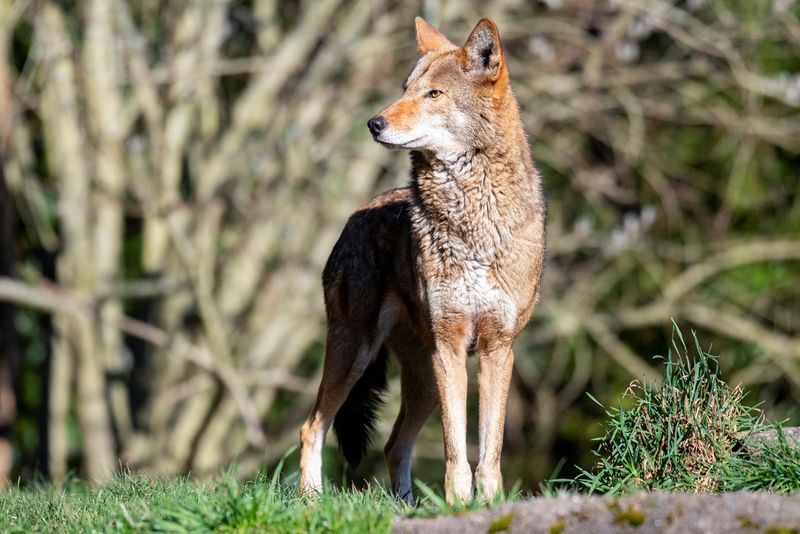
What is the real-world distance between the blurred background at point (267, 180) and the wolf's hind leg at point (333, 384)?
5022 millimetres

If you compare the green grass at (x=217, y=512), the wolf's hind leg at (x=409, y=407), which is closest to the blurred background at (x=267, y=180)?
the wolf's hind leg at (x=409, y=407)

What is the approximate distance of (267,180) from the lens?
13969 mm

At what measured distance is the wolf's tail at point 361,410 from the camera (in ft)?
25.7

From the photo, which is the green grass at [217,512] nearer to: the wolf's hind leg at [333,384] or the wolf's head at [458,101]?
the wolf's hind leg at [333,384]

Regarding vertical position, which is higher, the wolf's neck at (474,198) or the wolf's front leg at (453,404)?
the wolf's neck at (474,198)

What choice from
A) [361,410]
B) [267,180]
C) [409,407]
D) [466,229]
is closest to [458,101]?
[466,229]

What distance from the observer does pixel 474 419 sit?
52.7ft

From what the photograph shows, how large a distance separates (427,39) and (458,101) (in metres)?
0.93

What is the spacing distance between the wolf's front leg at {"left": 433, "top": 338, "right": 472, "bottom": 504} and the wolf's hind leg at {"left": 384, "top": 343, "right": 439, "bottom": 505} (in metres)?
1.19

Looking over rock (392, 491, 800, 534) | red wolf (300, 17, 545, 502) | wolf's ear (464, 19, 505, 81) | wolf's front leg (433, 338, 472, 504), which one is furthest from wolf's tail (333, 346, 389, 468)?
rock (392, 491, 800, 534)

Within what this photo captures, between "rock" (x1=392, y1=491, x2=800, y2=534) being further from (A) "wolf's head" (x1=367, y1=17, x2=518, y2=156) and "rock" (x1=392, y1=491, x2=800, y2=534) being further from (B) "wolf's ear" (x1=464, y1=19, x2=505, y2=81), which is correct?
(B) "wolf's ear" (x1=464, y1=19, x2=505, y2=81)

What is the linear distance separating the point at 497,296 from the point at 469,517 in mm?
1831

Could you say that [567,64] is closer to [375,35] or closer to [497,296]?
[375,35]

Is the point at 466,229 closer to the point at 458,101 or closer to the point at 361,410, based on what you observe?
the point at 458,101
